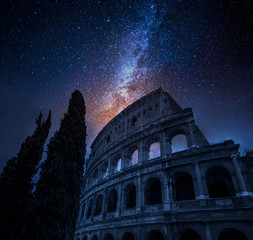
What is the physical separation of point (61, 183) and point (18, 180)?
394cm

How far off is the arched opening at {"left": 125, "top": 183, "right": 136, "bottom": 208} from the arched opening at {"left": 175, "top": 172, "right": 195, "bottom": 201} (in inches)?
192

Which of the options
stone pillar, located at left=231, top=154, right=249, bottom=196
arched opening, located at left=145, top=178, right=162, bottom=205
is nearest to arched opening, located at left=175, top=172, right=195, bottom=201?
arched opening, located at left=145, top=178, right=162, bottom=205

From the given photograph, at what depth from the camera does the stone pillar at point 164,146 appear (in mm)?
15305

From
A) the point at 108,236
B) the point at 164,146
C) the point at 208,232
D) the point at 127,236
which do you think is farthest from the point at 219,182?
the point at 108,236

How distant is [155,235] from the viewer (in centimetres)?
1366

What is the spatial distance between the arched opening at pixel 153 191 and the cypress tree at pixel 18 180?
31.2 feet

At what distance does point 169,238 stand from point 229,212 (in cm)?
447

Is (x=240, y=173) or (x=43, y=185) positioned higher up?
(x=240, y=173)

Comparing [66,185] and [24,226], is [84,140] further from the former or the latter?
[24,226]

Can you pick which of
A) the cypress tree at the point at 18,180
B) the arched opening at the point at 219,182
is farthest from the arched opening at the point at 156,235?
the cypress tree at the point at 18,180

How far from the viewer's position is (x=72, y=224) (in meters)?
8.73

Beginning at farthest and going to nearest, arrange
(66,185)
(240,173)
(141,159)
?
(141,159) → (240,173) → (66,185)

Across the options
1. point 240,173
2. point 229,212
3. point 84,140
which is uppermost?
point 84,140

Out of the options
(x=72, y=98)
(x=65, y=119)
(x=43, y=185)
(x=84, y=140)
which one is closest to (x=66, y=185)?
(x=43, y=185)
